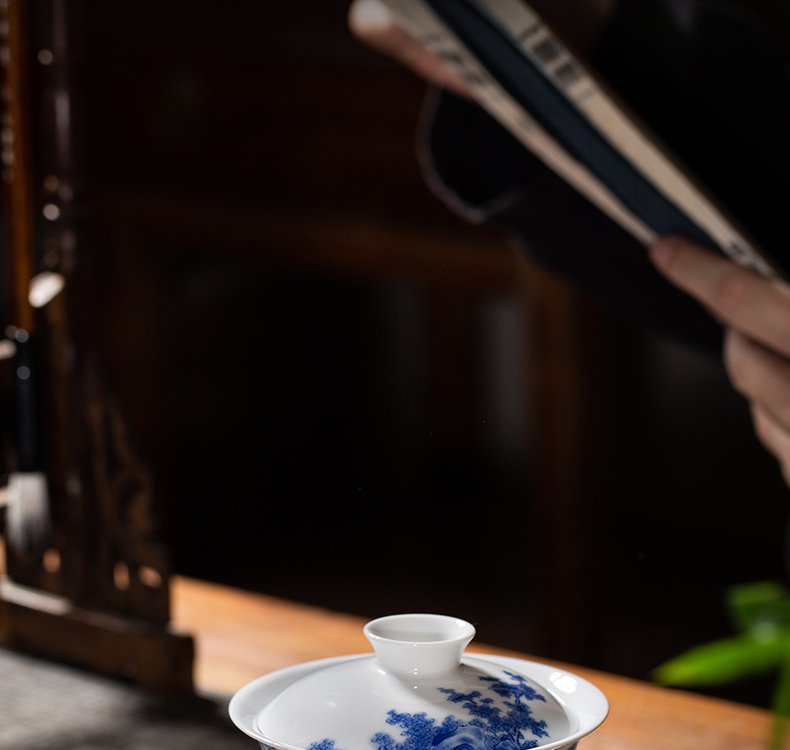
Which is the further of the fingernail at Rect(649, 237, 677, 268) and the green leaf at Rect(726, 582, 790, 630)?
the green leaf at Rect(726, 582, 790, 630)

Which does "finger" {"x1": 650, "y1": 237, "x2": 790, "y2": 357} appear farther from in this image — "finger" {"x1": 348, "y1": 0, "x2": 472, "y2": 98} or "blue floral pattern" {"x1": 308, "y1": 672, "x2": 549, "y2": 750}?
"blue floral pattern" {"x1": 308, "y1": 672, "x2": 549, "y2": 750}

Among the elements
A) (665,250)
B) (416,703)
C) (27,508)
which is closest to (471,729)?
(416,703)

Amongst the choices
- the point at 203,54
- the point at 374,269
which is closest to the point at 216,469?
the point at 374,269

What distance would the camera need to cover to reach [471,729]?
287 millimetres

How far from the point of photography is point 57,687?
26.9 inches

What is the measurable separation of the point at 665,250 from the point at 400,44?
26 cm

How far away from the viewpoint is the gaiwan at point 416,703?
0.93 ft

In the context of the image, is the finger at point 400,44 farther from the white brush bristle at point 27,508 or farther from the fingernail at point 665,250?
the white brush bristle at point 27,508

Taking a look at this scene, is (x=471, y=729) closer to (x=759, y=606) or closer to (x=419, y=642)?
(x=419, y=642)

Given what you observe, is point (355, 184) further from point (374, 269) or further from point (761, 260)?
point (761, 260)

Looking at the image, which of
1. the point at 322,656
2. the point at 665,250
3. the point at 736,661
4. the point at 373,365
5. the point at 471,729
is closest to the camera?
the point at 471,729

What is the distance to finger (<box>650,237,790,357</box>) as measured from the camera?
0.52 metres

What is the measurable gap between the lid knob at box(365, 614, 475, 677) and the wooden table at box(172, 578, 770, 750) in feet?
0.63

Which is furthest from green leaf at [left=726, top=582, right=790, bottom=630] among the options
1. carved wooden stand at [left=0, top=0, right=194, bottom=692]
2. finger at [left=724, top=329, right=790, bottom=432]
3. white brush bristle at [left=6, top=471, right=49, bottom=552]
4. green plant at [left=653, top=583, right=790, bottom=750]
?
white brush bristle at [left=6, top=471, right=49, bottom=552]
